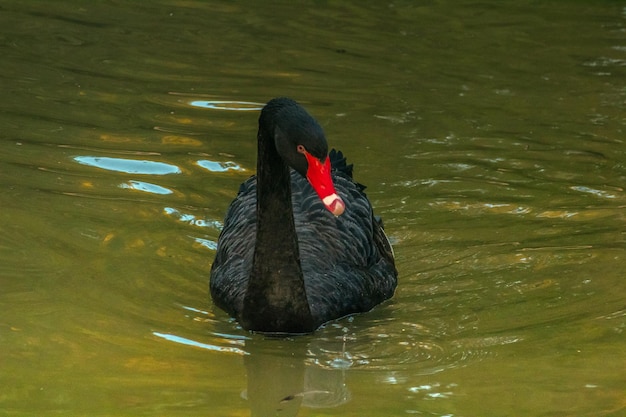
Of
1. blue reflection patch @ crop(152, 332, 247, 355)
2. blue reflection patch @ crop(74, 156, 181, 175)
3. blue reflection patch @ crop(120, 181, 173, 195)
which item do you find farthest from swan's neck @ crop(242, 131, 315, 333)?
blue reflection patch @ crop(74, 156, 181, 175)

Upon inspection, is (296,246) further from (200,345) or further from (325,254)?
Result: (200,345)

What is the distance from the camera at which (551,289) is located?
23.0ft

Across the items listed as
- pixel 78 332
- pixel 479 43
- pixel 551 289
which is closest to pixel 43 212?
pixel 78 332

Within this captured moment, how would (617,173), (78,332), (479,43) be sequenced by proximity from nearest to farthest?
1. (78,332)
2. (617,173)
3. (479,43)

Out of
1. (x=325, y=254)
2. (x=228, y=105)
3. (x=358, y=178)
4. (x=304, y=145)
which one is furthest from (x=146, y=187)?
(x=304, y=145)

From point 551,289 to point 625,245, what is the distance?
0.81m

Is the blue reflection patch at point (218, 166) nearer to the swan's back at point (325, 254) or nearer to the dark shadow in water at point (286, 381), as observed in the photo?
the swan's back at point (325, 254)

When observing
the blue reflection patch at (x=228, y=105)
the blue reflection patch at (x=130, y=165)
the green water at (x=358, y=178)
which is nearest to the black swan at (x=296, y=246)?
the green water at (x=358, y=178)

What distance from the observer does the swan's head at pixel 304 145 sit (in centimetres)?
583

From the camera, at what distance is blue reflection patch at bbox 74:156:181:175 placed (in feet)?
28.1

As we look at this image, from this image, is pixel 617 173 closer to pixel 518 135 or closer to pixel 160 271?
pixel 518 135

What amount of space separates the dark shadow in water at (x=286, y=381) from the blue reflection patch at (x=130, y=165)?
252 centimetres

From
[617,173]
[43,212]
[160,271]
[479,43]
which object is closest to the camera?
[160,271]

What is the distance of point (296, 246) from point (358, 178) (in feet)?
7.99
